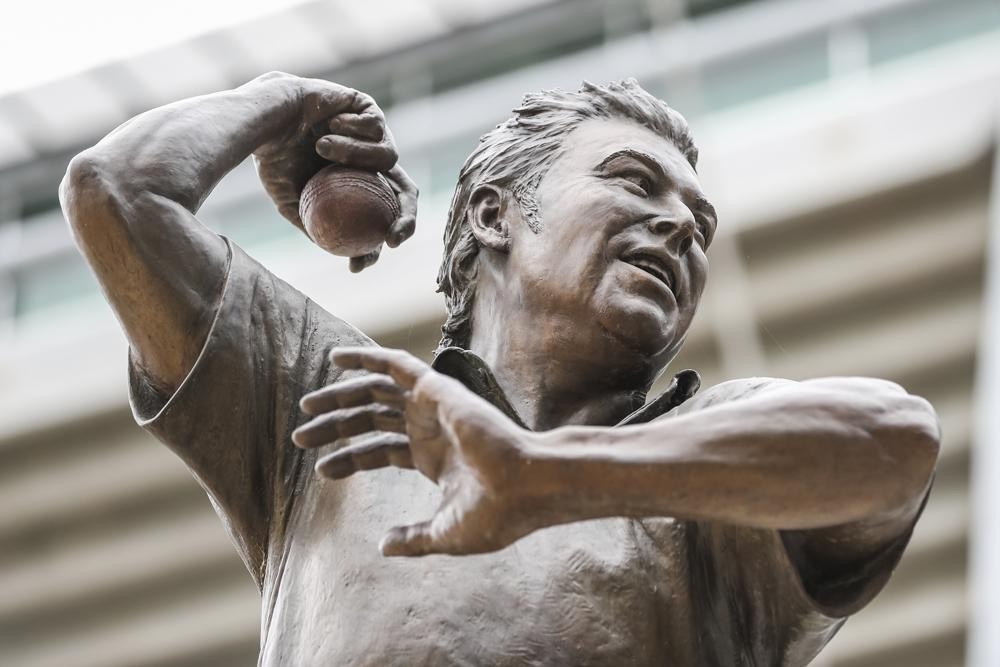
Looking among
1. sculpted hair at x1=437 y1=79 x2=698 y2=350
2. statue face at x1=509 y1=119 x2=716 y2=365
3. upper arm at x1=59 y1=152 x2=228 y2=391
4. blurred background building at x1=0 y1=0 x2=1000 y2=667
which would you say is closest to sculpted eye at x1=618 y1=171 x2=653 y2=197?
statue face at x1=509 y1=119 x2=716 y2=365

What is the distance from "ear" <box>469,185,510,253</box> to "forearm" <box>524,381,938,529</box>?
1.16m

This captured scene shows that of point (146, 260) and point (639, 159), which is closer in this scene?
point (146, 260)

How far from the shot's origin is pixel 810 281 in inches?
547

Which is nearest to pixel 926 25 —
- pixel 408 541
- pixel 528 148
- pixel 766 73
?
pixel 766 73

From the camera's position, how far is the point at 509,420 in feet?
11.2

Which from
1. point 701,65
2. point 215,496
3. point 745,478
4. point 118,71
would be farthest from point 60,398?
point 745,478

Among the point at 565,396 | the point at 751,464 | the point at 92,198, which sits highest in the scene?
the point at 92,198

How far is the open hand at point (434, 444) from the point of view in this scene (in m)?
3.31

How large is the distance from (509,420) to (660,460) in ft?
0.84

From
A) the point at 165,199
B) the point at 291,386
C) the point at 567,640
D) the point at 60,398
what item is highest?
the point at 165,199

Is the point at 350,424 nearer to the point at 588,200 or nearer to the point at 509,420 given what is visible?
the point at 509,420

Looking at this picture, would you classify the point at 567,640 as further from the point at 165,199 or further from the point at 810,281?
the point at 810,281

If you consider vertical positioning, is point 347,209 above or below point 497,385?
above

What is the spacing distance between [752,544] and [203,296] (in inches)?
46.0
